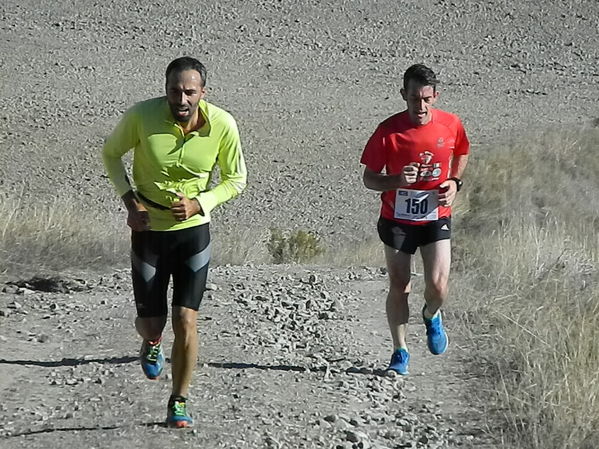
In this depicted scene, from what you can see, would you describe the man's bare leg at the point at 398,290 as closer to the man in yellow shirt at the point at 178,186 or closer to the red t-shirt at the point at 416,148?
the red t-shirt at the point at 416,148

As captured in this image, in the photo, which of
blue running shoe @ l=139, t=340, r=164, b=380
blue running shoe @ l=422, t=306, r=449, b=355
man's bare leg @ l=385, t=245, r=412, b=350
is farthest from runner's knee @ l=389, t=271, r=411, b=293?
blue running shoe @ l=139, t=340, r=164, b=380

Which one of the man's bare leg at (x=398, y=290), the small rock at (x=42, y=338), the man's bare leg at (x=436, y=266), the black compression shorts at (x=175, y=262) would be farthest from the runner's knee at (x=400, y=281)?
the small rock at (x=42, y=338)

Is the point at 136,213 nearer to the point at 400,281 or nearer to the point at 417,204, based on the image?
the point at 417,204

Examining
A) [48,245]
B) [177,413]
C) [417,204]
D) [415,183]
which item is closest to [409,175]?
[415,183]

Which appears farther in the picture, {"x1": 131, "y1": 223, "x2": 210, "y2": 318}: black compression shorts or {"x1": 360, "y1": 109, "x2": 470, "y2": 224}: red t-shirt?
{"x1": 360, "y1": 109, "x2": 470, "y2": 224}: red t-shirt

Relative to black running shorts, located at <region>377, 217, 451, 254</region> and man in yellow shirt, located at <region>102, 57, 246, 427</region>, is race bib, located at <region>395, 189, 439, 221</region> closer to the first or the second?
black running shorts, located at <region>377, 217, 451, 254</region>

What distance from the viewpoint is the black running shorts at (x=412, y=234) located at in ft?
23.8

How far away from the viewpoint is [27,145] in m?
24.8

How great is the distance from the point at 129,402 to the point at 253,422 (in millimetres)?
733

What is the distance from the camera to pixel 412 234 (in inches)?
287

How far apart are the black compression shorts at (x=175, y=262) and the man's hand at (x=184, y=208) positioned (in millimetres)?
211

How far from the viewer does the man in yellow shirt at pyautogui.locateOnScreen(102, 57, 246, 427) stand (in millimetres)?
6059

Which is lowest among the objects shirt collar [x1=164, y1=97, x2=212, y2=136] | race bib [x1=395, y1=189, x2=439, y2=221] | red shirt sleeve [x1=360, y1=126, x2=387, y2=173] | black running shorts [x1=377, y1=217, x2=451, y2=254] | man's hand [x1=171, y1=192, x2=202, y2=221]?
black running shorts [x1=377, y1=217, x2=451, y2=254]

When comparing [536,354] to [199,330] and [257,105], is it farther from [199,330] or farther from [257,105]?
[257,105]
